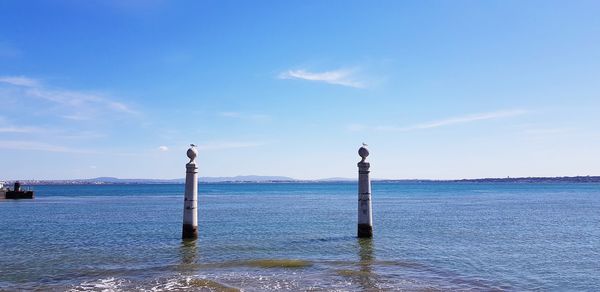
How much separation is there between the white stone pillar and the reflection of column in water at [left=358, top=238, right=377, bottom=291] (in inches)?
293

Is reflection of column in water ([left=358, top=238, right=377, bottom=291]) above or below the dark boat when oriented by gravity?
below

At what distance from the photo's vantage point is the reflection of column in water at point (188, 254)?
725 inches

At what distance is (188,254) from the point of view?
2103 cm

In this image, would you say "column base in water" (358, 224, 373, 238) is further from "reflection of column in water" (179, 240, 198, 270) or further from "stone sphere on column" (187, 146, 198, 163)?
"stone sphere on column" (187, 146, 198, 163)

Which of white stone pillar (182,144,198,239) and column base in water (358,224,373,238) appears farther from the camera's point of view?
column base in water (358,224,373,238)

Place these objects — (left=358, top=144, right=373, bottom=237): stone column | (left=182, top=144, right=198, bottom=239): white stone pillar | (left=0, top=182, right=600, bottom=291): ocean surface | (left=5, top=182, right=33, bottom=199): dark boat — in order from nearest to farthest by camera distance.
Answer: (left=0, top=182, right=600, bottom=291): ocean surface, (left=182, top=144, right=198, bottom=239): white stone pillar, (left=358, top=144, right=373, bottom=237): stone column, (left=5, top=182, right=33, bottom=199): dark boat

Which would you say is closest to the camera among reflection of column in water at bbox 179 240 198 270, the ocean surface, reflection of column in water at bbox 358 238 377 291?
reflection of column in water at bbox 358 238 377 291

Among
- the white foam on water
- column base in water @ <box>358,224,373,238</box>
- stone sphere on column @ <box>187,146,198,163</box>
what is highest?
stone sphere on column @ <box>187,146,198,163</box>

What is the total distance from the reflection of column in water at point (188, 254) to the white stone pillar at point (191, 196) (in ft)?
1.18

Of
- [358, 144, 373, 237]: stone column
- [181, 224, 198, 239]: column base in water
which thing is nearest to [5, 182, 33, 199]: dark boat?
[181, 224, 198, 239]: column base in water

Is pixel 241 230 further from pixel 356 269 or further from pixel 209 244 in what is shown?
pixel 356 269

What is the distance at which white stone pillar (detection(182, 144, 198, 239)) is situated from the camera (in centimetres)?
2267

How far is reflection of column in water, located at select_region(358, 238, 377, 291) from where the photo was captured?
49.4 ft

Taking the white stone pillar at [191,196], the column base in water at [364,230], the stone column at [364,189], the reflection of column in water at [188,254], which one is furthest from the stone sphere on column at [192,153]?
the column base in water at [364,230]
